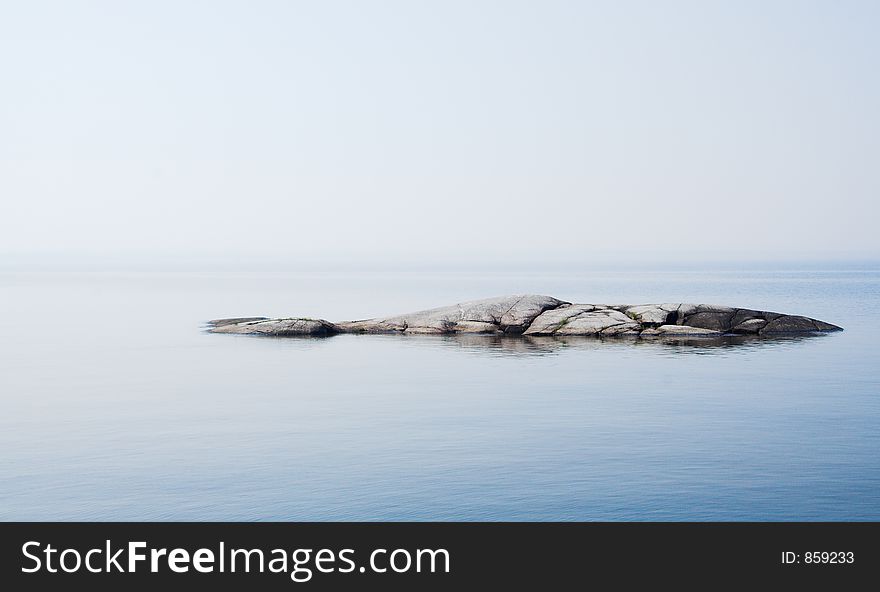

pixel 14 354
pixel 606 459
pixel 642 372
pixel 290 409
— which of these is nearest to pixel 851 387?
pixel 642 372

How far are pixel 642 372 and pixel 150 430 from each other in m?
18.6

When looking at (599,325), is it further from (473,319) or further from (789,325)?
(789,325)

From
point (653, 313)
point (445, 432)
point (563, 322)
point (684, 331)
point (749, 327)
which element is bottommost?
point (445, 432)

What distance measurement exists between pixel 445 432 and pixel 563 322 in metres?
27.7

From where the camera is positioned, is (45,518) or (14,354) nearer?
(45,518)

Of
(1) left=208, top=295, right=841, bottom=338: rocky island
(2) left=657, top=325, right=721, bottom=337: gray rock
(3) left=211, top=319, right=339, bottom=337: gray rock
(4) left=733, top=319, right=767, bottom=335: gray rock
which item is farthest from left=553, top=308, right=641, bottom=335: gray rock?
(3) left=211, top=319, right=339, bottom=337: gray rock

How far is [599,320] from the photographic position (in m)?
50.5

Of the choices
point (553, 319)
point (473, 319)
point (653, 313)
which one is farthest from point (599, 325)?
point (473, 319)

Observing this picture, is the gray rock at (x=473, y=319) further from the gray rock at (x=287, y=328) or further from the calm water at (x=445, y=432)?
the calm water at (x=445, y=432)

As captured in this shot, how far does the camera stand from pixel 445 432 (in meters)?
23.9

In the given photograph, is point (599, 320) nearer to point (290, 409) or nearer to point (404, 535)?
point (290, 409)

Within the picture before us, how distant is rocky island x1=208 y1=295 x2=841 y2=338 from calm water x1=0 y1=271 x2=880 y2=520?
14.0ft

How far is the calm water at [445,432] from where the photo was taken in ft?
56.4

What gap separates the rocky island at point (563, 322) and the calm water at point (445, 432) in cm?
428
